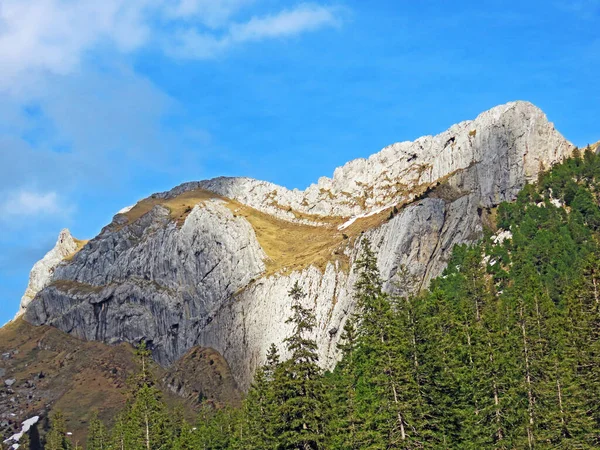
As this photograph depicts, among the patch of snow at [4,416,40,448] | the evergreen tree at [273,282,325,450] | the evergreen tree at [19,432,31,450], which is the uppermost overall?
the patch of snow at [4,416,40,448]

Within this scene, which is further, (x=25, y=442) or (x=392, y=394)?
(x=25, y=442)

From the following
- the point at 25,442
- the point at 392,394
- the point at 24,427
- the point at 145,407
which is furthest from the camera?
the point at 24,427

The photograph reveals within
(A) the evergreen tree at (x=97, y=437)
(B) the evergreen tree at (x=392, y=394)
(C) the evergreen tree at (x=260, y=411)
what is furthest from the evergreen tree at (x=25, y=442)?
(B) the evergreen tree at (x=392, y=394)

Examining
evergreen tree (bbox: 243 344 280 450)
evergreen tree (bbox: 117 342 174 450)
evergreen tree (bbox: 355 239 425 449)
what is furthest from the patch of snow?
evergreen tree (bbox: 355 239 425 449)

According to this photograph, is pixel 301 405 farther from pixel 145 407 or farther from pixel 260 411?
pixel 145 407

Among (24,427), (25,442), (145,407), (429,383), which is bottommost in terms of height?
(429,383)

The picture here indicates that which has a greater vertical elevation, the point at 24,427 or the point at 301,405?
the point at 24,427

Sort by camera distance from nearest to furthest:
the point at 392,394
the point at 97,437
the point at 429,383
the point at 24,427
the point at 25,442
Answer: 1. the point at 392,394
2. the point at 429,383
3. the point at 97,437
4. the point at 25,442
5. the point at 24,427

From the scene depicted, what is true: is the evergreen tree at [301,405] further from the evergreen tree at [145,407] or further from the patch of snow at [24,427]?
the patch of snow at [24,427]

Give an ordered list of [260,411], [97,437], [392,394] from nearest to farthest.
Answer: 1. [392,394]
2. [260,411]
3. [97,437]

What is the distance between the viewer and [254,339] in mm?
184375

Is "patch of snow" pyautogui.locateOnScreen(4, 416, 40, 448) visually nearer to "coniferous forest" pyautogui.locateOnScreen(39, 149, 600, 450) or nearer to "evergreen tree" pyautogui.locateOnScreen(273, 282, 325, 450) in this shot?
"coniferous forest" pyautogui.locateOnScreen(39, 149, 600, 450)

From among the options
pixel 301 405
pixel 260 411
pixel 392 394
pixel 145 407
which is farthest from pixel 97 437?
pixel 392 394

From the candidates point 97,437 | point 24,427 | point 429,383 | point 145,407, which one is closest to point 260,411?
point 145,407
